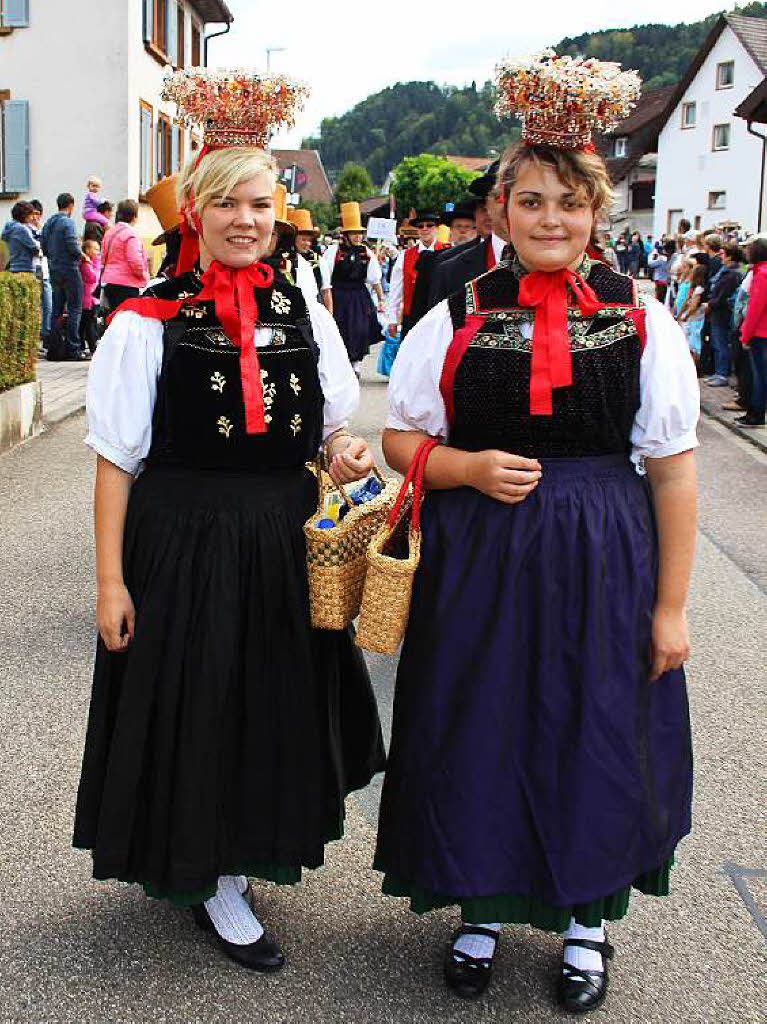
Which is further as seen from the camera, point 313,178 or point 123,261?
point 313,178

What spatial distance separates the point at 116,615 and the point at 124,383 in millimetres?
521

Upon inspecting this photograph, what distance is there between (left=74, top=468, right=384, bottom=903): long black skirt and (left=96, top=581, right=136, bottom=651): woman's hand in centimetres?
3

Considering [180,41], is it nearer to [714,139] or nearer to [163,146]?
[163,146]

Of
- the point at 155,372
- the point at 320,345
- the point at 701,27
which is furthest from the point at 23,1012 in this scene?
the point at 701,27

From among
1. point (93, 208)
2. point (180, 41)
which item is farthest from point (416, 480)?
point (180, 41)

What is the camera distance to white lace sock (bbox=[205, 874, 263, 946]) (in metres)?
2.95

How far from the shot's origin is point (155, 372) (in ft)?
9.11

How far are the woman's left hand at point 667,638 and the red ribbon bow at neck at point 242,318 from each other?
38.1 inches

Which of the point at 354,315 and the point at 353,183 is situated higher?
the point at 353,183

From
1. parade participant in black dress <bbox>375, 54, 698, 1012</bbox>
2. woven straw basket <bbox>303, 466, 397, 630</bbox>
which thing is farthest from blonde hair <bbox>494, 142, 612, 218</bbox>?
woven straw basket <bbox>303, 466, 397, 630</bbox>

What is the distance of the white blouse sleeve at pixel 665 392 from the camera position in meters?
2.64

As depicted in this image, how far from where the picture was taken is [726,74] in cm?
5000

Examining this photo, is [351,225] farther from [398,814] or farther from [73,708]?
[398,814]

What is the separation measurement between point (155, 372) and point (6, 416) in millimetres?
7168
